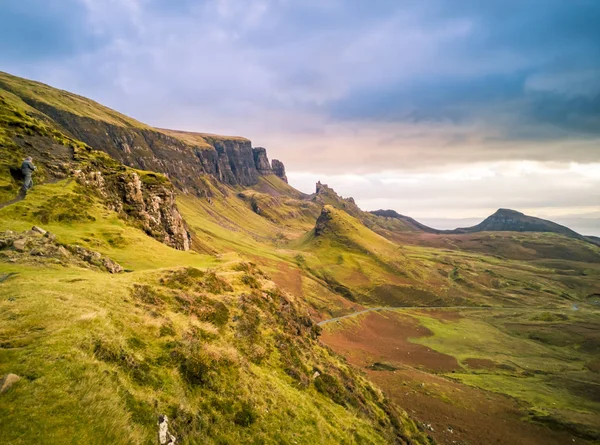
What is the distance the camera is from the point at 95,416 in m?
12.9

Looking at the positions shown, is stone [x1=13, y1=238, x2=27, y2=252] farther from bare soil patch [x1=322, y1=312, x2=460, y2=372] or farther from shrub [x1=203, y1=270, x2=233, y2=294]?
bare soil patch [x1=322, y1=312, x2=460, y2=372]

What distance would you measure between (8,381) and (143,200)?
295ft

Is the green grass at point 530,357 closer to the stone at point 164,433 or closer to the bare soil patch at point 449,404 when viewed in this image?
the bare soil patch at point 449,404

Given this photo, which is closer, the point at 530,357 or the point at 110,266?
the point at 110,266

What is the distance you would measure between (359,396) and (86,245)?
1886 inches

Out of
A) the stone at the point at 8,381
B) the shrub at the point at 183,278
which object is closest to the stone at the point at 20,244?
the shrub at the point at 183,278

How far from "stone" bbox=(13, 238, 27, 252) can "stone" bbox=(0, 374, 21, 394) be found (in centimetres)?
2734

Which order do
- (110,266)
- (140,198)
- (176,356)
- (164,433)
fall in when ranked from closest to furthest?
(164,433) < (176,356) < (110,266) < (140,198)

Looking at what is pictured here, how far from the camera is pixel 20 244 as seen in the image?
109 ft

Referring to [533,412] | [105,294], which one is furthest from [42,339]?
[533,412]

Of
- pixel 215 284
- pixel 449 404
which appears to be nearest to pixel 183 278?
pixel 215 284

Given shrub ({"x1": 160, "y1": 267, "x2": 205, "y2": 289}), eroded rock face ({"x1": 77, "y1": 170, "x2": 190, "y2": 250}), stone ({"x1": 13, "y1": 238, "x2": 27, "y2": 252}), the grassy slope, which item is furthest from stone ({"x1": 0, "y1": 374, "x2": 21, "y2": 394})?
eroded rock face ({"x1": 77, "y1": 170, "x2": 190, "y2": 250})

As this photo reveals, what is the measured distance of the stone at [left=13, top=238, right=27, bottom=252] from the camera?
107ft

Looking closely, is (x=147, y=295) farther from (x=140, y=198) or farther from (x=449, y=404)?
(x=140, y=198)
